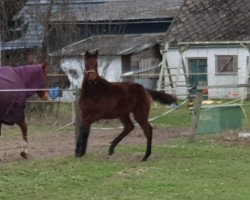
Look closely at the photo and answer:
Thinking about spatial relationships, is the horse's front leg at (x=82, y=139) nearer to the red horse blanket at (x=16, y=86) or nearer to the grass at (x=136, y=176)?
the grass at (x=136, y=176)

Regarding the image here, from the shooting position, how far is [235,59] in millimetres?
34812

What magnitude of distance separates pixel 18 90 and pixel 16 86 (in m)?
0.29

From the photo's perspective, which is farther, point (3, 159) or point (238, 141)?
point (238, 141)

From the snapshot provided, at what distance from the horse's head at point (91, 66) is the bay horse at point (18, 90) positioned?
53.7 inches

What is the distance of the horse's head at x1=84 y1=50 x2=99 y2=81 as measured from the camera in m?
12.1

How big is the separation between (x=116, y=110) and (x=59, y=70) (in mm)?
11766

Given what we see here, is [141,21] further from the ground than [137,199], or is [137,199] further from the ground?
[141,21]

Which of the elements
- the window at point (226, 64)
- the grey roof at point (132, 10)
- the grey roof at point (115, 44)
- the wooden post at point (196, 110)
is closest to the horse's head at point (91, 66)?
the wooden post at point (196, 110)

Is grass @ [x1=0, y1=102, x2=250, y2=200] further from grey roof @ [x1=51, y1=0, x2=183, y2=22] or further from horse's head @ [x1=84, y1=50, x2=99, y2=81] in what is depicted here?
grey roof @ [x1=51, y1=0, x2=183, y2=22]

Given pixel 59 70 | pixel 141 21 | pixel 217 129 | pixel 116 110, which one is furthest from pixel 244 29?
pixel 116 110

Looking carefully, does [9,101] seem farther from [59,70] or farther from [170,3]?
[170,3]

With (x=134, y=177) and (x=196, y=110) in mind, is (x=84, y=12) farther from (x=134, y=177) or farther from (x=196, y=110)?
(x=134, y=177)

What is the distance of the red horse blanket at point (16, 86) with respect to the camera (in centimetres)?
1276

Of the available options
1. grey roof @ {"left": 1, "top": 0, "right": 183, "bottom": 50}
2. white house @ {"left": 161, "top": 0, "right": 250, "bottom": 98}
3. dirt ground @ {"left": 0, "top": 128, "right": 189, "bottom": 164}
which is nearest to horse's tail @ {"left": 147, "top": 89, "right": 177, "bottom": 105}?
dirt ground @ {"left": 0, "top": 128, "right": 189, "bottom": 164}
